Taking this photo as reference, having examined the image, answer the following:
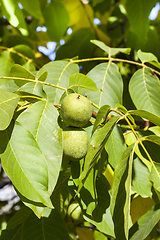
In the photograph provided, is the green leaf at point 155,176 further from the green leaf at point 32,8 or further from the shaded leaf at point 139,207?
the green leaf at point 32,8

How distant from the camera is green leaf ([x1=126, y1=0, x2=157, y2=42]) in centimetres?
159

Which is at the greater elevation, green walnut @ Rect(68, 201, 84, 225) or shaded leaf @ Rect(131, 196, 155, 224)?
shaded leaf @ Rect(131, 196, 155, 224)

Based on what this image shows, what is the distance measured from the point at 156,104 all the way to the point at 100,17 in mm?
1611

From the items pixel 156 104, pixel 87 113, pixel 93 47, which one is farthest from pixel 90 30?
pixel 87 113

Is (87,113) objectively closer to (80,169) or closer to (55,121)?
(55,121)

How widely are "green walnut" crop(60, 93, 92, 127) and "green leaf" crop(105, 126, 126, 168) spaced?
221 mm

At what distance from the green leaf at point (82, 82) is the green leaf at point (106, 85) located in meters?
0.18

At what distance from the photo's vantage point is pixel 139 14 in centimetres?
162

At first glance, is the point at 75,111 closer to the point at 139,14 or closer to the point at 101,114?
the point at 101,114

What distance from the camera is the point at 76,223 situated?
5.54ft

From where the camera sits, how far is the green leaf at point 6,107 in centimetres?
70

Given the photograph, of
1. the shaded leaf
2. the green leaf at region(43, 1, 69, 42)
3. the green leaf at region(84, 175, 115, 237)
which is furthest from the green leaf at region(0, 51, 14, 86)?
the shaded leaf

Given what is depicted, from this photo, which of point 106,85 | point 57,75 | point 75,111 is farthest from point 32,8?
point 75,111

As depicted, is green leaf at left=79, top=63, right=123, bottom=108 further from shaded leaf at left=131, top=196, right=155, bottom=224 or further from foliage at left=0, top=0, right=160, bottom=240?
shaded leaf at left=131, top=196, right=155, bottom=224
